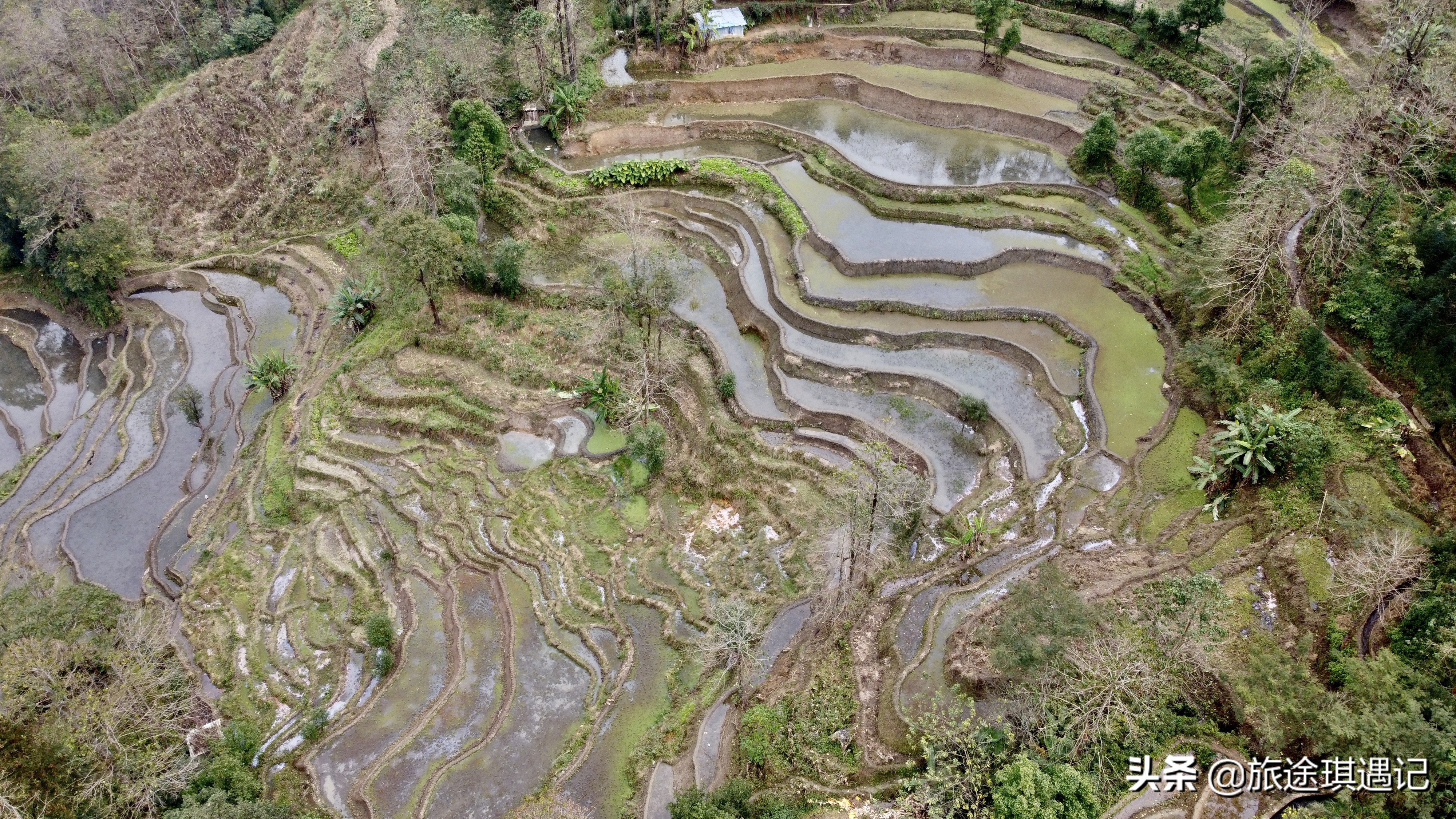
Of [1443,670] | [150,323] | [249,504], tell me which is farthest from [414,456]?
[1443,670]

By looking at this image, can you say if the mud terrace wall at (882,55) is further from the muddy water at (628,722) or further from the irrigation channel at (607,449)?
the muddy water at (628,722)

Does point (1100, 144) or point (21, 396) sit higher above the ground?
point (1100, 144)

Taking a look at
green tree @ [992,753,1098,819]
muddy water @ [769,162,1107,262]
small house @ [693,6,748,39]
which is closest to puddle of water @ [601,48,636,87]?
small house @ [693,6,748,39]

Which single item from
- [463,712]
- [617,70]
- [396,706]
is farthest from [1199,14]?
[396,706]

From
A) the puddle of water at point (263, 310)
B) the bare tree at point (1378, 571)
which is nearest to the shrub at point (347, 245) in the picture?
the puddle of water at point (263, 310)

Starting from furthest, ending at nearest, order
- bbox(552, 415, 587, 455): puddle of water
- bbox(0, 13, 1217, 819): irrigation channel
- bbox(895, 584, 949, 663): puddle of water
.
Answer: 1. bbox(552, 415, 587, 455): puddle of water
2. bbox(0, 13, 1217, 819): irrigation channel
3. bbox(895, 584, 949, 663): puddle of water

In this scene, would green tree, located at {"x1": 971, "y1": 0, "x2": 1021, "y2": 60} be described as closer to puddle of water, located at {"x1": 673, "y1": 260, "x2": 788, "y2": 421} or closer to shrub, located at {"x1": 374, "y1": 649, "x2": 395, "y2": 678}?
puddle of water, located at {"x1": 673, "y1": 260, "x2": 788, "y2": 421}

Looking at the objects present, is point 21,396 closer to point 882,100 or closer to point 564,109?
point 564,109
